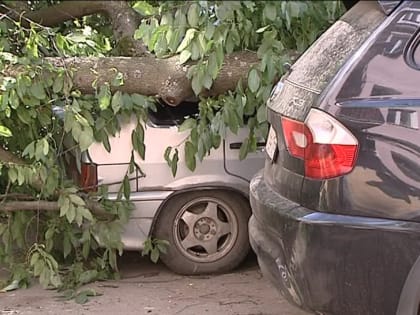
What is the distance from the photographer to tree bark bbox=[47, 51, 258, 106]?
4.95 metres

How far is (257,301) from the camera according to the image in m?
4.91

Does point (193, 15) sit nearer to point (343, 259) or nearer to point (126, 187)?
point (126, 187)

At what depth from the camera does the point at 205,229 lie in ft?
17.5

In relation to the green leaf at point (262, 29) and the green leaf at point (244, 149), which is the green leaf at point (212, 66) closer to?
the green leaf at point (262, 29)

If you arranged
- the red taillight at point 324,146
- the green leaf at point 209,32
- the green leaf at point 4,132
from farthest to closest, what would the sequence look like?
1. the green leaf at point 209,32
2. the green leaf at point 4,132
3. the red taillight at point 324,146

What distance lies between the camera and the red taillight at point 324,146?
330cm

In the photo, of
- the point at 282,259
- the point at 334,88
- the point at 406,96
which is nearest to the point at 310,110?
the point at 334,88

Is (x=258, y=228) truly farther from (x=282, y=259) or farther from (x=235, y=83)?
(x=235, y=83)

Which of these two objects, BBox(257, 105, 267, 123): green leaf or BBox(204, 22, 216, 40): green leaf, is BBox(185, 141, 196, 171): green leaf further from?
BBox(204, 22, 216, 40): green leaf

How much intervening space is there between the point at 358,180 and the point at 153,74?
2.11 m

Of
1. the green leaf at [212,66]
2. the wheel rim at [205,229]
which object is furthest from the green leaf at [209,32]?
the wheel rim at [205,229]

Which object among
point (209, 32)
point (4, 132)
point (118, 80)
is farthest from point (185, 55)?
point (4, 132)

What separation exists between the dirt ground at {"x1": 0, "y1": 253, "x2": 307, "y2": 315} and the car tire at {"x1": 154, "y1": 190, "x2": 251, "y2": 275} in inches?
4.7

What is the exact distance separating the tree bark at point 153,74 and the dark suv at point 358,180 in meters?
1.47
